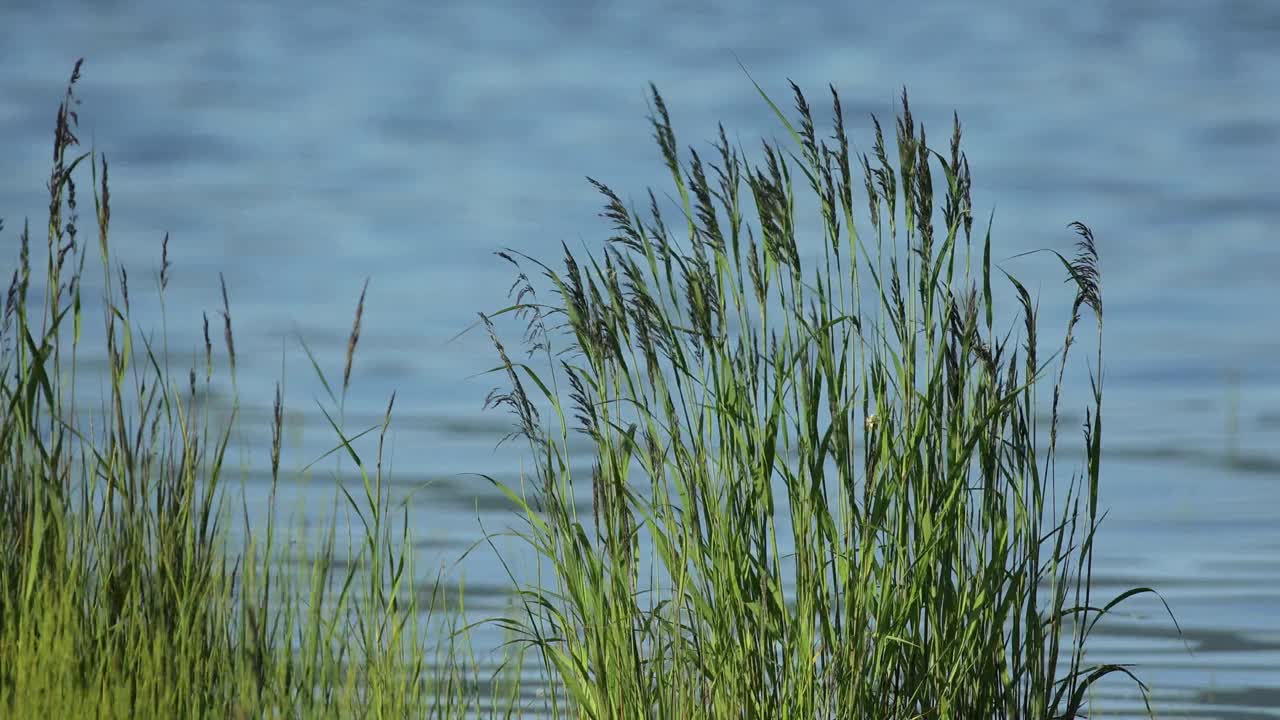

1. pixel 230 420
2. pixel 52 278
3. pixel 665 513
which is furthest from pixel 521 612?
pixel 52 278

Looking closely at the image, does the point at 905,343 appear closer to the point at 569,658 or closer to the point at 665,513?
the point at 665,513

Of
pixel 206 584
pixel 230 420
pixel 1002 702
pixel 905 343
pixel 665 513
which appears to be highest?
pixel 905 343

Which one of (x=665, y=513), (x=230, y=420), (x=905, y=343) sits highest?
(x=905, y=343)

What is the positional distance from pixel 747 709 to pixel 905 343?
834 millimetres

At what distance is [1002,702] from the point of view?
279cm

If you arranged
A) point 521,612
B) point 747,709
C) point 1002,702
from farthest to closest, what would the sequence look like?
point 521,612
point 1002,702
point 747,709

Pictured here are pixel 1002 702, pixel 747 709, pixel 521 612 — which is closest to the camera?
pixel 747 709

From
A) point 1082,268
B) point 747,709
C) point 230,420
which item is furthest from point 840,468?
point 230,420

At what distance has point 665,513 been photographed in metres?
2.70

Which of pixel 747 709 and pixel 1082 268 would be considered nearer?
pixel 747 709

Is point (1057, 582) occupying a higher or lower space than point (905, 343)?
lower

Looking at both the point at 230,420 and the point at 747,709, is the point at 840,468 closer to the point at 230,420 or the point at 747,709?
the point at 747,709

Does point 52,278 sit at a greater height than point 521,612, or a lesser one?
greater

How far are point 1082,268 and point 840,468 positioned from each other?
2.36 ft
